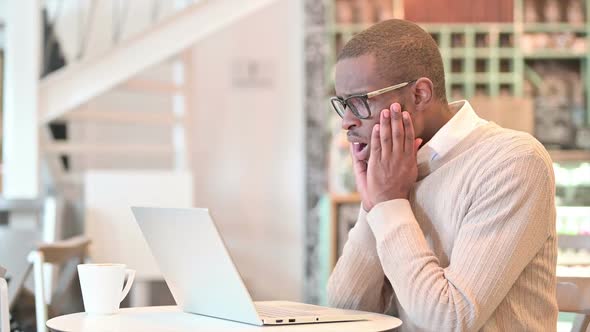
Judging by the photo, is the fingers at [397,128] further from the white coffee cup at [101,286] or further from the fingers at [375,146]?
the white coffee cup at [101,286]

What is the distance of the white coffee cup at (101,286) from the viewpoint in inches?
62.2

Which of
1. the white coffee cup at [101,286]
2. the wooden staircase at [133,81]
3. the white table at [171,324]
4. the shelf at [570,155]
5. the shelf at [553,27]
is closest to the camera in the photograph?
the white table at [171,324]

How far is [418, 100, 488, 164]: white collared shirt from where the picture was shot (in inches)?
66.2

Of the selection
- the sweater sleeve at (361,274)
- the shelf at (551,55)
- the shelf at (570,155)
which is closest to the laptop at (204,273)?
the sweater sleeve at (361,274)

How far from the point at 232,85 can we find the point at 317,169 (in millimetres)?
925

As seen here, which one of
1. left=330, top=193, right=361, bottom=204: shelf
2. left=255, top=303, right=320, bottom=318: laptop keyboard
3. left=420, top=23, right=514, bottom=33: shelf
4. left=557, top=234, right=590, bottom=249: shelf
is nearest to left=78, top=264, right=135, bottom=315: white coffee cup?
left=255, top=303, right=320, bottom=318: laptop keyboard

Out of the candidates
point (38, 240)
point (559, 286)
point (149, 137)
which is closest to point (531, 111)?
point (149, 137)

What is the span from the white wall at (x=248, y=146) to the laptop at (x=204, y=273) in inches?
214

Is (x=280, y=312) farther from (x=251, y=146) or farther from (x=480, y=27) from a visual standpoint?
(x=480, y=27)

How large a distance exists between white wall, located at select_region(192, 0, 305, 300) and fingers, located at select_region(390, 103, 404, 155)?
17.9 feet

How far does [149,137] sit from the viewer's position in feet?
23.2

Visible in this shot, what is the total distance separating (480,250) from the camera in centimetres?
150

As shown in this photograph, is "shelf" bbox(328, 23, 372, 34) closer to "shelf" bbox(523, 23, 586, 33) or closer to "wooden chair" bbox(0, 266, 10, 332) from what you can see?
"shelf" bbox(523, 23, 586, 33)

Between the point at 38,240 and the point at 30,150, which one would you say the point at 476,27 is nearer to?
the point at 30,150
